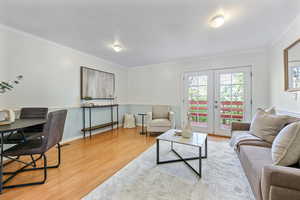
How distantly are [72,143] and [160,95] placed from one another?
3100 mm

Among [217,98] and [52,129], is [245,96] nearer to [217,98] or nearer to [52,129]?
[217,98]

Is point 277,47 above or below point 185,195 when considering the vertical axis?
above

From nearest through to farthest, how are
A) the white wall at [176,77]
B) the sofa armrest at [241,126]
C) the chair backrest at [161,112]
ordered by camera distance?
the sofa armrest at [241,126] < the white wall at [176,77] < the chair backrest at [161,112]

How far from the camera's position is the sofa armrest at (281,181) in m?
0.87

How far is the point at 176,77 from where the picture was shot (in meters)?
4.48

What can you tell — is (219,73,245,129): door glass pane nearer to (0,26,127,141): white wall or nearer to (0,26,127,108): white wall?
(0,26,127,141): white wall

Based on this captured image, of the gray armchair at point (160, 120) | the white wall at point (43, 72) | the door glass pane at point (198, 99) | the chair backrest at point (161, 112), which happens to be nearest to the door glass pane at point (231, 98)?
the door glass pane at point (198, 99)

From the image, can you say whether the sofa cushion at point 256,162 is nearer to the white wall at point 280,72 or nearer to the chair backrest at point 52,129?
the white wall at point 280,72

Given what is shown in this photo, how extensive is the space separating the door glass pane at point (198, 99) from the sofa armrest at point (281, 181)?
3.14m

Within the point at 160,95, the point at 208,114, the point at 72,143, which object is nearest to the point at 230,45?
the point at 208,114

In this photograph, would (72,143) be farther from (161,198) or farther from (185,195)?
(185,195)

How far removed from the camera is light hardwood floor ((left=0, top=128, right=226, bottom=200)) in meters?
1.51

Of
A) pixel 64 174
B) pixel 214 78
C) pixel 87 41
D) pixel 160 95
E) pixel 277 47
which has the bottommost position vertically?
pixel 64 174

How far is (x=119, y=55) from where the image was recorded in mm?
3863
